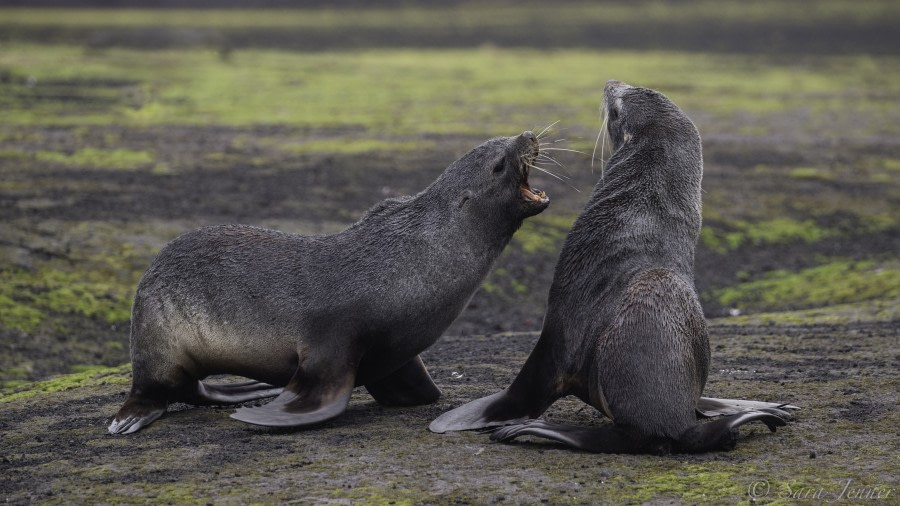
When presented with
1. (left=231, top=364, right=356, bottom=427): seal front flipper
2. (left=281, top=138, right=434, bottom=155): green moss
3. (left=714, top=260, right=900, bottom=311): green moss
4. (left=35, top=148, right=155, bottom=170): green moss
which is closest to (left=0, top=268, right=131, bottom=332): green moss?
(left=231, top=364, right=356, bottom=427): seal front flipper

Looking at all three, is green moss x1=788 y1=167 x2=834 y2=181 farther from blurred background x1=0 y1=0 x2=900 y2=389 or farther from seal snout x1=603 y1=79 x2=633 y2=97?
seal snout x1=603 y1=79 x2=633 y2=97

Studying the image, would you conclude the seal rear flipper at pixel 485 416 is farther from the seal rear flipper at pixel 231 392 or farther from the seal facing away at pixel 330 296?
the seal rear flipper at pixel 231 392

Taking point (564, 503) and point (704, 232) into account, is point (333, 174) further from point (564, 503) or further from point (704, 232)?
point (564, 503)

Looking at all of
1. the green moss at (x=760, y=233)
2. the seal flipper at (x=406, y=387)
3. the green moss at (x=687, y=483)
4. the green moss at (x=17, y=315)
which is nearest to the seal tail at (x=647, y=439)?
the green moss at (x=687, y=483)

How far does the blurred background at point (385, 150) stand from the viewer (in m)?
13.5

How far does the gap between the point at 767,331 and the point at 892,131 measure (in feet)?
59.0

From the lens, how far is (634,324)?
21.8 feet

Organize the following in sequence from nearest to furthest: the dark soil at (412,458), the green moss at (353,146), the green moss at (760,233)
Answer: the dark soil at (412,458) < the green moss at (760,233) < the green moss at (353,146)

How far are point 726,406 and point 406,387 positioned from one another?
6.76 ft

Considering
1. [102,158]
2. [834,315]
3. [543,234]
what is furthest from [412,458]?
[102,158]

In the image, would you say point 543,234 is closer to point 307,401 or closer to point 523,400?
point 523,400

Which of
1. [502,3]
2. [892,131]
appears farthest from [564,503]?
[502,3]

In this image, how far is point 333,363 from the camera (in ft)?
23.7

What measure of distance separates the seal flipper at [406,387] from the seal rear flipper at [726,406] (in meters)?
1.80
